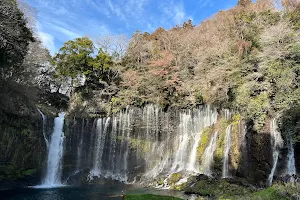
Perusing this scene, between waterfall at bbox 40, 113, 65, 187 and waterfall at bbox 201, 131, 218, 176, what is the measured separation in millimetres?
14247

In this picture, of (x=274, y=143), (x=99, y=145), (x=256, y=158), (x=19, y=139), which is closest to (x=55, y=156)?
(x=19, y=139)

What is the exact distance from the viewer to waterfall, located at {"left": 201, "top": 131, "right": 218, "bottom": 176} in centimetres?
2082

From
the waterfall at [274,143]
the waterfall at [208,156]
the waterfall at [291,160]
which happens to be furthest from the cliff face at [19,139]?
the waterfall at [291,160]

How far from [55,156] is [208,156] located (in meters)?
15.3

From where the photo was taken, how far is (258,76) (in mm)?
20141

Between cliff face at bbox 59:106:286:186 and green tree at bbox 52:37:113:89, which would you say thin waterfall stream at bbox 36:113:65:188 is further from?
green tree at bbox 52:37:113:89

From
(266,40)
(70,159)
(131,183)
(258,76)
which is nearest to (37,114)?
(70,159)

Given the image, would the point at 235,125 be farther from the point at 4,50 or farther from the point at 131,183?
the point at 4,50

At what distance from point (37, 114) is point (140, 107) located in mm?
10804

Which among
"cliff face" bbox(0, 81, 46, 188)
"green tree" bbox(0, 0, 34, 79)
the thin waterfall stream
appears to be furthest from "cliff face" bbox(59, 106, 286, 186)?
"green tree" bbox(0, 0, 34, 79)

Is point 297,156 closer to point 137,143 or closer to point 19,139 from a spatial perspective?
point 137,143

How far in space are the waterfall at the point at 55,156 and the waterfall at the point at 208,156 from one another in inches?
561

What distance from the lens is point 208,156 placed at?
21.2m

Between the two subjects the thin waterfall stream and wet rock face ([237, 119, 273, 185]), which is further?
the thin waterfall stream
